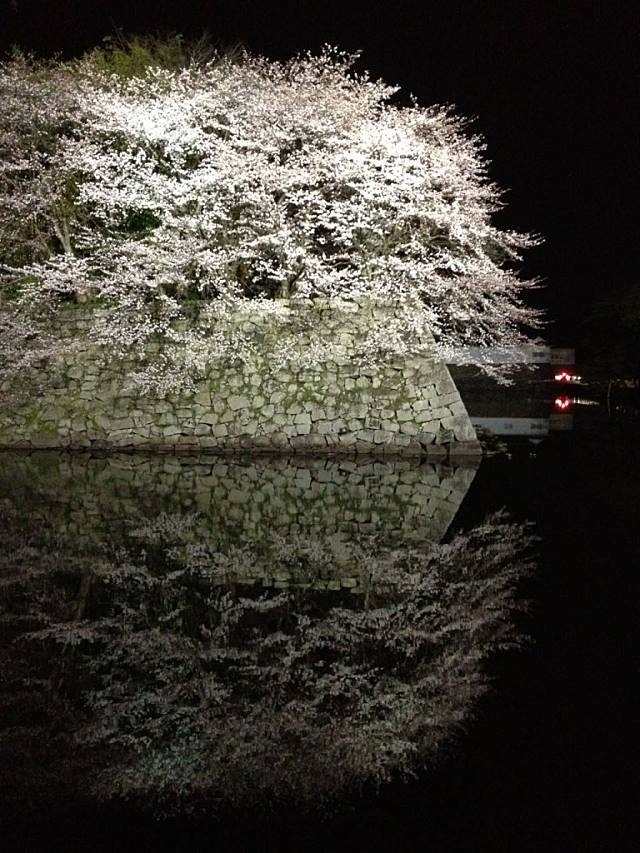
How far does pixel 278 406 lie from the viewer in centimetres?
1441

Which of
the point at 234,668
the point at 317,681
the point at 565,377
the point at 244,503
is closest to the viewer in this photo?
the point at 317,681

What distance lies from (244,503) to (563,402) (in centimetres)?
2171

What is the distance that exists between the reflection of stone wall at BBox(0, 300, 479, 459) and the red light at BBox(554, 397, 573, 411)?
12.6m

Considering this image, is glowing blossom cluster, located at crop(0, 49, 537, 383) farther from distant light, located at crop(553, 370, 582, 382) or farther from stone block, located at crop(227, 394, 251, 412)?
distant light, located at crop(553, 370, 582, 382)

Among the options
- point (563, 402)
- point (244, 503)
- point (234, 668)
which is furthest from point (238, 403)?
point (563, 402)

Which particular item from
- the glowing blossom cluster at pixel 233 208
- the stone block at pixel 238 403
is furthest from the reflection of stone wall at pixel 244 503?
the glowing blossom cluster at pixel 233 208

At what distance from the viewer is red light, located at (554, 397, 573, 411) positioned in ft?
86.9

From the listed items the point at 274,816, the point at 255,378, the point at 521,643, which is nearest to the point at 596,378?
the point at 255,378

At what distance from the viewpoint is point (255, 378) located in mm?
14539

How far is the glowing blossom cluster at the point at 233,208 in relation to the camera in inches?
543

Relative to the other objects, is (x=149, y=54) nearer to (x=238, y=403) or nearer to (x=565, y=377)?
(x=238, y=403)

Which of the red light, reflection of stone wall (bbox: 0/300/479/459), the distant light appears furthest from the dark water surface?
the distant light

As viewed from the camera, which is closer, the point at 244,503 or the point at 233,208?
the point at 244,503

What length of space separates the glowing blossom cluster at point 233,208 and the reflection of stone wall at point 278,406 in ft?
1.18
